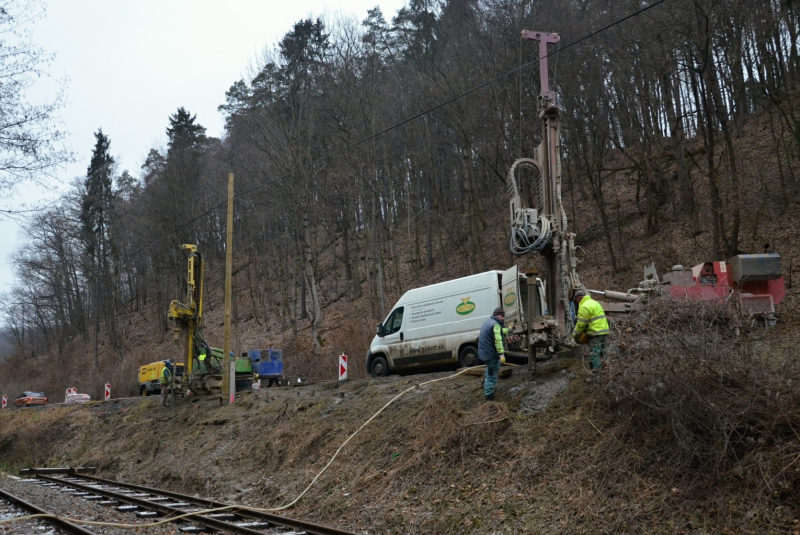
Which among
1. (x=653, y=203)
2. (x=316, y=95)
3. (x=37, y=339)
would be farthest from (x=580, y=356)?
(x=37, y=339)

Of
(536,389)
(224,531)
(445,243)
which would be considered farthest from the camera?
(445,243)

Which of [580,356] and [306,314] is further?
[306,314]

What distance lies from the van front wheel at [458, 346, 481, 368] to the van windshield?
2.29 metres

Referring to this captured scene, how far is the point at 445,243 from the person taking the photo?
1444 inches

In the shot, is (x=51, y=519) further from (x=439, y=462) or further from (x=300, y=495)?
(x=439, y=462)

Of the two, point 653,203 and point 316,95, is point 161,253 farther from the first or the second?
point 653,203

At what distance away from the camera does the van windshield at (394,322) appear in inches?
685

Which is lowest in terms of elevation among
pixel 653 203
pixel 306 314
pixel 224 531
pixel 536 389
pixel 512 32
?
pixel 224 531

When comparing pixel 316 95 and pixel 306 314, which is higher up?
pixel 316 95

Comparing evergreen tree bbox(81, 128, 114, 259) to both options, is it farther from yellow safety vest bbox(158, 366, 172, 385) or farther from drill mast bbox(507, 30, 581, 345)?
drill mast bbox(507, 30, 581, 345)

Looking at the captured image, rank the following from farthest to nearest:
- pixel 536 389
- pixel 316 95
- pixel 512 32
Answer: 1. pixel 316 95
2. pixel 512 32
3. pixel 536 389

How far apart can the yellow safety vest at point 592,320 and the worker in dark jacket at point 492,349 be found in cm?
136

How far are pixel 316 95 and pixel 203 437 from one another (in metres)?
18.8

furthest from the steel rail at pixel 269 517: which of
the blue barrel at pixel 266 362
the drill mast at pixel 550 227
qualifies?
the blue barrel at pixel 266 362
